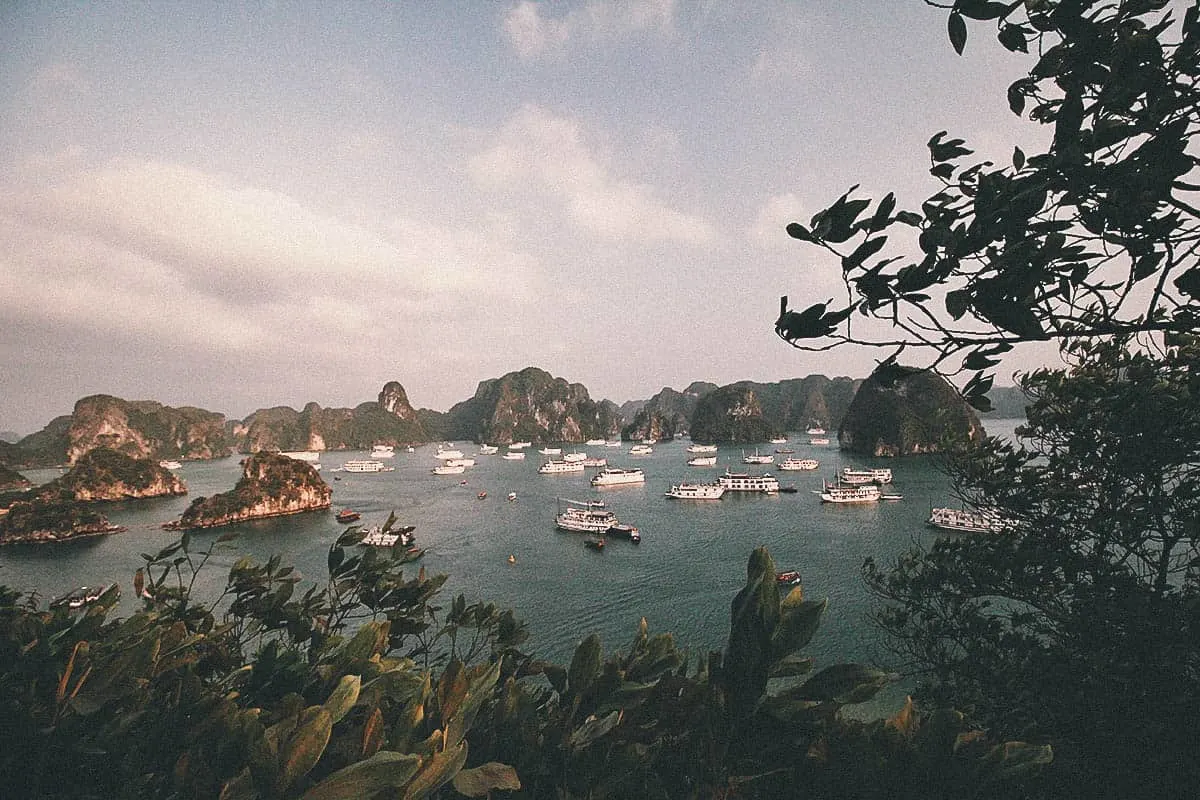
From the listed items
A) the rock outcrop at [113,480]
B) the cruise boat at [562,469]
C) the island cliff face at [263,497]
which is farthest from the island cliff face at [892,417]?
the rock outcrop at [113,480]

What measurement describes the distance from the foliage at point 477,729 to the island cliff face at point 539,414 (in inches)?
6550

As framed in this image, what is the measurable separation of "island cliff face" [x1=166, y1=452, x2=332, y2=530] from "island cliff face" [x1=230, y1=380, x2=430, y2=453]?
10034 cm

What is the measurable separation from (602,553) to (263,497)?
39990mm

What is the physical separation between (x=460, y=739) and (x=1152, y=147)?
3208 millimetres

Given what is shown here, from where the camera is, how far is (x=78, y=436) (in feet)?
387

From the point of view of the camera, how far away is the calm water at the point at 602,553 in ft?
80.5

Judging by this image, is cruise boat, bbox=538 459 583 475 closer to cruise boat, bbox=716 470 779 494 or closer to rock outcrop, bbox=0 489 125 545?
cruise boat, bbox=716 470 779 494

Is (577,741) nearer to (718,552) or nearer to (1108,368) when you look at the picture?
(1108,368)

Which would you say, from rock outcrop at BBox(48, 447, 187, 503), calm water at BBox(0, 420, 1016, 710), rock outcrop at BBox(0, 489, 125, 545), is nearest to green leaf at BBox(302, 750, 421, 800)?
calm water at BBox(0, 420, 1016, 710)

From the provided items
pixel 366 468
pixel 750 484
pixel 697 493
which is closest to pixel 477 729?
pixel 697 493

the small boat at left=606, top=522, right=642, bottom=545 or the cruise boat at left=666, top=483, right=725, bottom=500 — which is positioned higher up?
the cruise boat at left=666, top=483, right=725, bottom=500

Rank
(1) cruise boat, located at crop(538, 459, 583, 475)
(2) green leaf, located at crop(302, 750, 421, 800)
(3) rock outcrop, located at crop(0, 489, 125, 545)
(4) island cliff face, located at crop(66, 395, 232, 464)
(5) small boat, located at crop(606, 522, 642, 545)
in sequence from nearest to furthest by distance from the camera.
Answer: (2) green leaf, located at crop(302, 750, 421, 800), (5) small boat, located at crop(606, 522, 642, 545), (3) rock outcrop, located at crop(0, 489, 125, 545), (1) cruise boat, located at crop(538, 459, 583, 475), (4) island cliff face, located at crop(66, 395, 232, 464)

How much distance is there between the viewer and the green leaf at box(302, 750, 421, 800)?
0.92 m

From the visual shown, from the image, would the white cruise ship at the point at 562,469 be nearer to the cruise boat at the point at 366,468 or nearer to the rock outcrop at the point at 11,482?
the cruise boat at the point at 366,468
